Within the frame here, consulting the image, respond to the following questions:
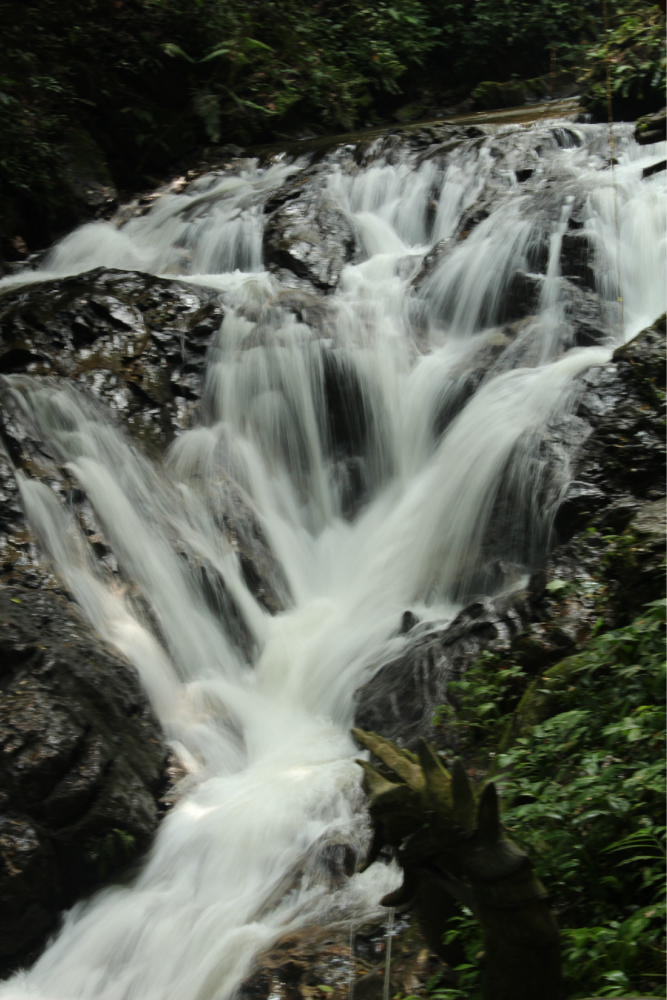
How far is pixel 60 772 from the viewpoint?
164 inches

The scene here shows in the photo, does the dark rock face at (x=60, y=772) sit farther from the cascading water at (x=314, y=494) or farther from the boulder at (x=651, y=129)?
the boulder at (x=651, y=129)

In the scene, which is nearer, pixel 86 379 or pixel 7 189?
pixel 86 379

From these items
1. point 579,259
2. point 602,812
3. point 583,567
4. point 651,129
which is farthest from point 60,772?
point 651,129

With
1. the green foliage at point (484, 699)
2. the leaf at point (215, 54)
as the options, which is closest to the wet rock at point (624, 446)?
the green foliage at point (484, 699)

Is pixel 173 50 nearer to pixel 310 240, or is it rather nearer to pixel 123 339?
pixel 310 240

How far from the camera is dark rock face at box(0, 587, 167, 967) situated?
3916 mm

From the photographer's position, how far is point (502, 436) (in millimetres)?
5773

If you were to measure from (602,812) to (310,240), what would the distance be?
290 inches

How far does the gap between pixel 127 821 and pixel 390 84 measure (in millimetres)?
13756

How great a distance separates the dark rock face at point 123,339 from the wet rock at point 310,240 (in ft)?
3.75

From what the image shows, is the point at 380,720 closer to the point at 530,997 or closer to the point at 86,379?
the point at 530,997

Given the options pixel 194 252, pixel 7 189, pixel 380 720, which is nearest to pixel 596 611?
pixel 380 720

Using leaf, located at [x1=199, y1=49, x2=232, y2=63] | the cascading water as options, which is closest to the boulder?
the cascading water

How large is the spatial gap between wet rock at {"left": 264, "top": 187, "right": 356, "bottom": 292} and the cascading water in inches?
6.4
